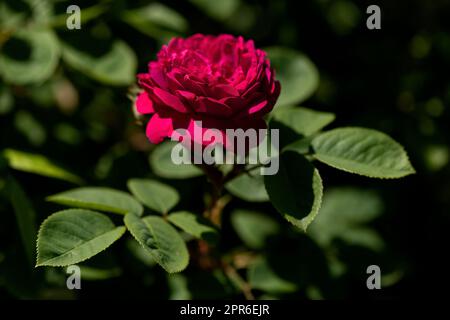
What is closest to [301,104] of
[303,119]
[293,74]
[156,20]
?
[293,74]

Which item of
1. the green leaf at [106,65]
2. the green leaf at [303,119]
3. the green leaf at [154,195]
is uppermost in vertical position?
the green leaf at [106,65]

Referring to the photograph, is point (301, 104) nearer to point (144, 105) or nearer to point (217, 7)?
point (217, 7)

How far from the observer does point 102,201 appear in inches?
45.7

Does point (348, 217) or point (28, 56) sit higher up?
point (28, 56)

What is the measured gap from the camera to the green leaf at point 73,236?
99 cm

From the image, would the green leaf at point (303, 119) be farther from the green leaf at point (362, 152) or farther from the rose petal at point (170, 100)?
the rose petal at point (170, 100)

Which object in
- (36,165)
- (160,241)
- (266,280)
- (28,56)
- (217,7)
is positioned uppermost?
(217,7)

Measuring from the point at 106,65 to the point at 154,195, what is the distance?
404 mm

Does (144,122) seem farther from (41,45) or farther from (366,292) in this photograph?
(366,292)

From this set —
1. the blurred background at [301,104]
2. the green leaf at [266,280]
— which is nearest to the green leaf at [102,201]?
the blurred background at [301,104]

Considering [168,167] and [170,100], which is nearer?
[170,100]

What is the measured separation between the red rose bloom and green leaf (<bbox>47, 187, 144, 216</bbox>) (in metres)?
0.21

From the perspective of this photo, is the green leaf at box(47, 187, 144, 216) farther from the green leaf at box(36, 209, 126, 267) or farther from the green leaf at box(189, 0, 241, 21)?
the green leaf at box(189, 0, 241, 21)

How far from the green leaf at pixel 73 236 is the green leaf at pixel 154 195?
0.40 feet
